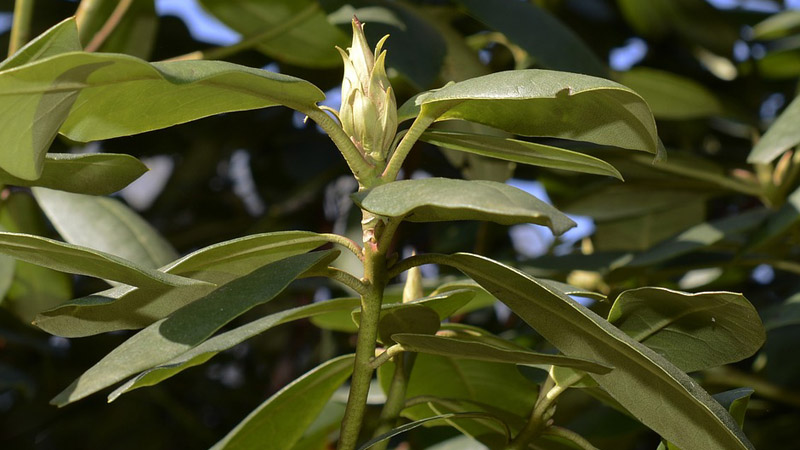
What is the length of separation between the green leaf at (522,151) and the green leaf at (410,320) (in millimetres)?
102

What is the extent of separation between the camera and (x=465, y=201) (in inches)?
14.0

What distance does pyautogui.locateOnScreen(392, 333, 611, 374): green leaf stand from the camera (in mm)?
444

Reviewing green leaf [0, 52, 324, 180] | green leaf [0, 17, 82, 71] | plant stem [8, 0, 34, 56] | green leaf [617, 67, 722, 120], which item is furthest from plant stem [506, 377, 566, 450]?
green leaf [617, 67, 722, 120]

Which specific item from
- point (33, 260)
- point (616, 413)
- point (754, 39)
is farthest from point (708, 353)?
point (754, 39)

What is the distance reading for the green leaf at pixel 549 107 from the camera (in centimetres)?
43

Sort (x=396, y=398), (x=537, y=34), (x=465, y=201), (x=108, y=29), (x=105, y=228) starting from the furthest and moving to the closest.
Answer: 1. (x=108, y=29)
2. (x=537, y=34)
3. (x=105, y=228)
4. (x=396, y=398)
5. (x=465, y=201)

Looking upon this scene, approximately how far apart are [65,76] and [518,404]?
42 cm

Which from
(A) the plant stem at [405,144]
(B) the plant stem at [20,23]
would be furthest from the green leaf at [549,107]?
(B) the plant stem at [20,23]

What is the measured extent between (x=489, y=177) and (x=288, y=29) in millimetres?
390

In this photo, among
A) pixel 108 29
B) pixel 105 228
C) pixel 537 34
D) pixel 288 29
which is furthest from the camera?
pixel 288 29

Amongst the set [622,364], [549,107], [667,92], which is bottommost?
[667,92]

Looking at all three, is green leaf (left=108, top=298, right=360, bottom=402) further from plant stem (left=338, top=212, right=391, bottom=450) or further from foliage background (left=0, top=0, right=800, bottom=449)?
foliage background (left=0, top=0, right=800, bottom=449)

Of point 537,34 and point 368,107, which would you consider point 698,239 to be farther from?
point 368,107

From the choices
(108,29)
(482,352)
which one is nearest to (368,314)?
(482,352)
